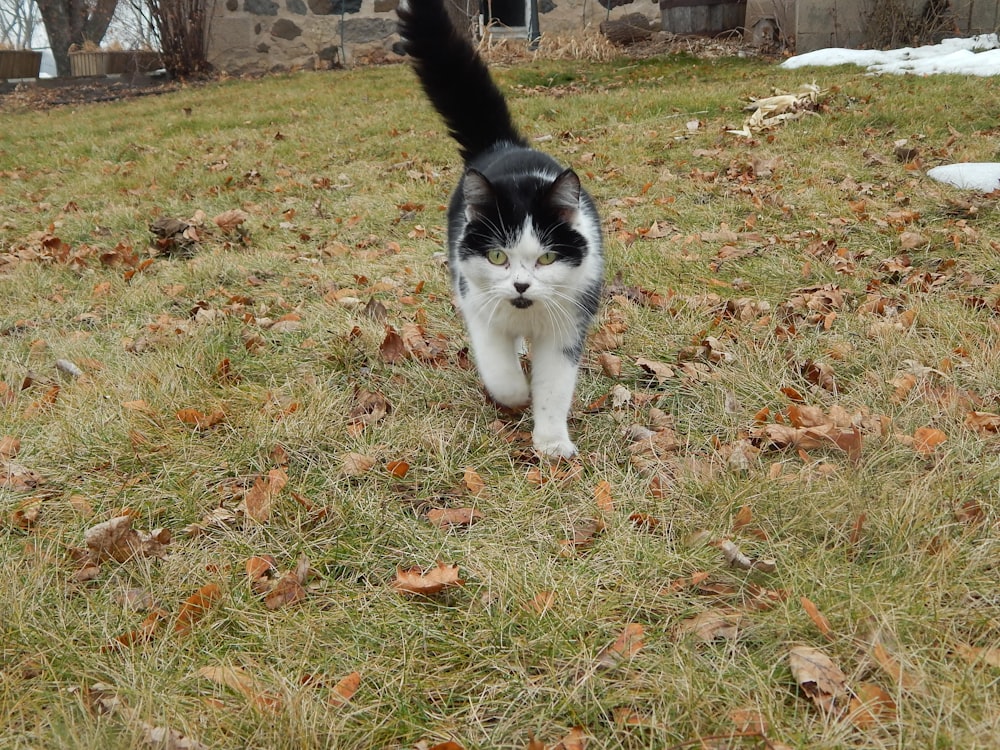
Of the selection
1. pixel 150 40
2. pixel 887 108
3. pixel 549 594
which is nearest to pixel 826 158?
pixel 887 108

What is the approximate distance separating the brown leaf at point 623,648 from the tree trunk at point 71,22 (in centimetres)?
1855

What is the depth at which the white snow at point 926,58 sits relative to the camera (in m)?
8.47

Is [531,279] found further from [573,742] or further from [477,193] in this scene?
[573,742]

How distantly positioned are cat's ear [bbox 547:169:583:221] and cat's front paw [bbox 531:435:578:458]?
712mm

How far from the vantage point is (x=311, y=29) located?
13.7m

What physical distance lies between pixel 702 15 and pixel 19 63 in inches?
497

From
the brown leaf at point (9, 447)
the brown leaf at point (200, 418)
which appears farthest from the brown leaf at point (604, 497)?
the brown leaf at point (9, 447)

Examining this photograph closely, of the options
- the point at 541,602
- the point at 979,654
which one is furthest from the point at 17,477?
the point at 979,654

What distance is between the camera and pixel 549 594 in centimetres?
172

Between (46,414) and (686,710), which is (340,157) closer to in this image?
(46,414)

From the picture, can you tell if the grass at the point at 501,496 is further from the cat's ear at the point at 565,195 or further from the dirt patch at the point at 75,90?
the dirt patch at the point at 75,90

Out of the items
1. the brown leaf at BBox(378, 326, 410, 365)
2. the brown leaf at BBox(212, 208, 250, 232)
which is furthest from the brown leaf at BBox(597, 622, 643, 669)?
the brown leaf at BBox(212, 208, 250, 232)

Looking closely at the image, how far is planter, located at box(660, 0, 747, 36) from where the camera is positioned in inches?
492

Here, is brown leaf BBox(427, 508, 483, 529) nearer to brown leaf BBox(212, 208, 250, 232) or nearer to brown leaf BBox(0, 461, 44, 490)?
brown leaf BBox(0, 461, 44, 490)
